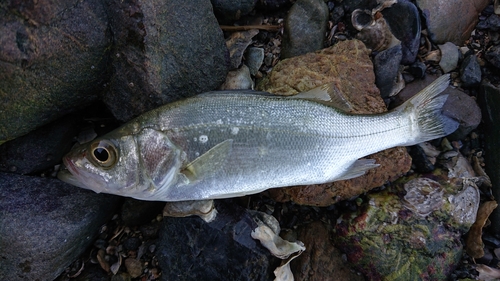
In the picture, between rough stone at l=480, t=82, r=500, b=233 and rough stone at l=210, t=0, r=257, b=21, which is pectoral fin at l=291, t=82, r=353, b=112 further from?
rough stone at l=480, t=82, r=500, b=233

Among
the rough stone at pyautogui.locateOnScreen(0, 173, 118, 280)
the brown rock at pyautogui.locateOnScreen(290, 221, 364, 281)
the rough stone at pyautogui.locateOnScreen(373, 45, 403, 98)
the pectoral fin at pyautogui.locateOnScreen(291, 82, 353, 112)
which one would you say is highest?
the pectoral fin at pyautogui.locateOnScreen(291, 82, 353, 112)

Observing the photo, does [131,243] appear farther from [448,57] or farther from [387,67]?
[448,57]

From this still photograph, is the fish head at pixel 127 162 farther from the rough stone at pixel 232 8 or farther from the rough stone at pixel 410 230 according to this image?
the rough stone at pixel 410 230

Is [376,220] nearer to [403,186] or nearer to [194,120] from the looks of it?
[403,186]

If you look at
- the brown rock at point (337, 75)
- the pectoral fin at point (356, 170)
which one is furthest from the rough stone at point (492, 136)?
the pectoral fin at point (356, 170)

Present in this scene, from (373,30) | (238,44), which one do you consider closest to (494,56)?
(373,30)

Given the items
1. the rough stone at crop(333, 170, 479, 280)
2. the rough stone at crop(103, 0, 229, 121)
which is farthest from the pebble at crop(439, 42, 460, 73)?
the rough stone at crop(103, 0, 229, 121)
